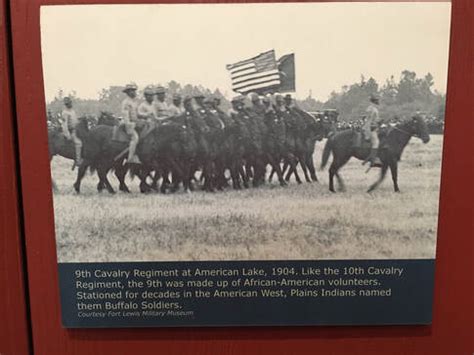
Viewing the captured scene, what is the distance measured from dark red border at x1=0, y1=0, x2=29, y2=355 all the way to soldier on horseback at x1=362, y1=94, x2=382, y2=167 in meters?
0.43

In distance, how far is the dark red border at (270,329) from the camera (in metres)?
0.59

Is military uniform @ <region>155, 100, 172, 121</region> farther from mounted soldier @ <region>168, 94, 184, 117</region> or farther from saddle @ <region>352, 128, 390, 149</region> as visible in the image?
saddle @ <region>352, 128, 390, 149</region>

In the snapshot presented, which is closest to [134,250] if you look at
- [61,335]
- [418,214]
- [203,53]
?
[61,335]

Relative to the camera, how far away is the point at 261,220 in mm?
619

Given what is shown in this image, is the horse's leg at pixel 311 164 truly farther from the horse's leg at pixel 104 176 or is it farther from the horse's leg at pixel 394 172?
the horse's leg at pixel 104 176

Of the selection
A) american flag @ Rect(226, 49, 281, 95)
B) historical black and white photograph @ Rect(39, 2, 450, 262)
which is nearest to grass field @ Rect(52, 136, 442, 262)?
historical black and white photograph @ Rect(39, 2, 450, 262)

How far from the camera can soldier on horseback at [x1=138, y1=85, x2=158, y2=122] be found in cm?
59

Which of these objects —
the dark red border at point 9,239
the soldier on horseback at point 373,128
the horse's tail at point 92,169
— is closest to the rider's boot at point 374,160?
the soldier on horseback at point 373,128

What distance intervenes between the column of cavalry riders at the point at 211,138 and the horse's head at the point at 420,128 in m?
0.05

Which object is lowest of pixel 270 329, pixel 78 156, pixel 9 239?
pixel 270 329

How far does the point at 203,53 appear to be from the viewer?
1.92 feet

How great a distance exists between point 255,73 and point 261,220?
18 cm

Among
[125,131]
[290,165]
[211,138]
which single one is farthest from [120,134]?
[290,165]

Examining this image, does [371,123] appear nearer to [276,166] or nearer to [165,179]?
[276,166]
